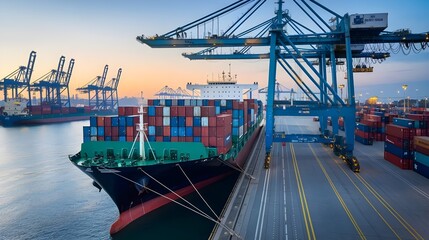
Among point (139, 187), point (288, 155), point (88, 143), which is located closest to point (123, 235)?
point (139, 187)

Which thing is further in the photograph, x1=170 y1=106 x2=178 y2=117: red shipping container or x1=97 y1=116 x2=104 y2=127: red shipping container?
x1=97 y1=116 x2=104 y2=127: red shipping container

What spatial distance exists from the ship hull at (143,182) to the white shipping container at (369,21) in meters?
17.8

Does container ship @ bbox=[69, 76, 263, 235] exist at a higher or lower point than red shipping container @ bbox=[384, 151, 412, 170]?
higher

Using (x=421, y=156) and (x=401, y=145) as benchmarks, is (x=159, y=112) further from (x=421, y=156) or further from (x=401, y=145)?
(x=401, y=145)

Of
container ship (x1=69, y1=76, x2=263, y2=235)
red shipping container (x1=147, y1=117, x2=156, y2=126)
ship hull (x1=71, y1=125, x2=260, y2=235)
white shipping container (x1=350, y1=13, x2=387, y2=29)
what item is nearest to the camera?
ship hull (x1=71, y1=125, x2=260, y2=235)

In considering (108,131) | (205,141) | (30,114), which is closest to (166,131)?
(205,141)

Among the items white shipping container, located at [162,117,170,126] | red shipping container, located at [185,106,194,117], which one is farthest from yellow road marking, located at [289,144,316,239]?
white shipping container, located at [162,117,170,126]

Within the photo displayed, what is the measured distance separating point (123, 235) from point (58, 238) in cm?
364

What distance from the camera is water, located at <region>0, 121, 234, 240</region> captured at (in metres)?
16.7

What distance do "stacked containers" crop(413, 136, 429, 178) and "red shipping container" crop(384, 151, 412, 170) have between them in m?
0.57

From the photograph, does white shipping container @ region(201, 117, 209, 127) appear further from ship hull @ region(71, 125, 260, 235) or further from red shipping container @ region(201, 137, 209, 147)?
ship hull @ region(71, 125, 260, 235)

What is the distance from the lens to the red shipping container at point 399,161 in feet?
79.1

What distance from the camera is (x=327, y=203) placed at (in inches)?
631

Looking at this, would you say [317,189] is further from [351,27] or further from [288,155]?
[351,27]
